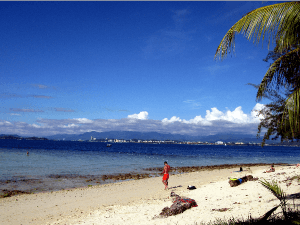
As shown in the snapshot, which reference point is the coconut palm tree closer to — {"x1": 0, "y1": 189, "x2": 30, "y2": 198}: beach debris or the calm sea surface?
{"x1": 0, "y1": 189, "x2": 30, "y2": 198}: beach debris

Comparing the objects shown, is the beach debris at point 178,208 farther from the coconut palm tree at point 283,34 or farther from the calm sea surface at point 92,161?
the calm sea surface at point 92,161

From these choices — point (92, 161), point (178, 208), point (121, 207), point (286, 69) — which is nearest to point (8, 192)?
point (121, 207)

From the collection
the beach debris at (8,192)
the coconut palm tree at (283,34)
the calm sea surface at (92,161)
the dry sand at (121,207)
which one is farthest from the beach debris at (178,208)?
the calm sea surface at (92,161)

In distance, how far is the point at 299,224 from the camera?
3.77 meters

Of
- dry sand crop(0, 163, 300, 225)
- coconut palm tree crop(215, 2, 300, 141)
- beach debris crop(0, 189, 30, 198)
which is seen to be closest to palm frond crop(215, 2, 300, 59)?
coconut palm tree crop(215, 2, 300, 141)

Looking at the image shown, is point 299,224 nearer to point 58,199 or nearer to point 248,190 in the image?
point 248,190

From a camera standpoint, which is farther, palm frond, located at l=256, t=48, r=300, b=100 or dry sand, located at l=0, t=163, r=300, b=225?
dry sand, located at l=0, t=163, r=300, b=225

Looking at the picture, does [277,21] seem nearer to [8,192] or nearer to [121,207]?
[121,207]

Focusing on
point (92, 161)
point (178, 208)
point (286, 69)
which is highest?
point (286, 69)

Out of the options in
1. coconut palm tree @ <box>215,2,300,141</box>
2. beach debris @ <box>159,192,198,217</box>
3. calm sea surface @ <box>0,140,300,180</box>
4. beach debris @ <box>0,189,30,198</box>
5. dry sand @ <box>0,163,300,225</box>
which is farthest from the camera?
calm sea surface @ <box>0,140,300,180</box>

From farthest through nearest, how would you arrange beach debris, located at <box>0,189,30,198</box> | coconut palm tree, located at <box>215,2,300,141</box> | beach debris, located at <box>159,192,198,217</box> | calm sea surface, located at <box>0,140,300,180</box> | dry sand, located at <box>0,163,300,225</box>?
calm sea surface, located at <box>0,140,300,180</box>
beach debris, located at <box>0,189,30,198</box>
beach debris, located at <box>159,192,198,217</box>
dry sand, located at <box>0,163,300,225</box>
coconut palm tree, located at <box>215,2,300,141</box>

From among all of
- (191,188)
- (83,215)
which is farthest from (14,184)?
(191,188)

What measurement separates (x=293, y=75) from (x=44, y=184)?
21.9 metres

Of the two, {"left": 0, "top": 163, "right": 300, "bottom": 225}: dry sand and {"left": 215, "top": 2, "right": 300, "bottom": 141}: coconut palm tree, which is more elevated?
{"left": 215, "top": 2, "right": 300, "bottom": 141}: coconut palm tree
